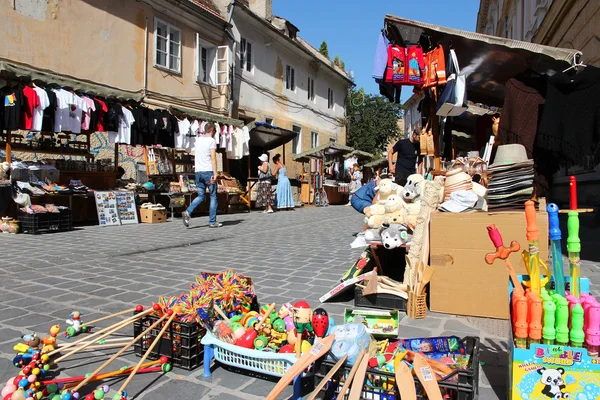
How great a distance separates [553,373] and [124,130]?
10.4 meters

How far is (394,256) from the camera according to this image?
4.78m

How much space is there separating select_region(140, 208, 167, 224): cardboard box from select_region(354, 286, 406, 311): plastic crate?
7820 mm

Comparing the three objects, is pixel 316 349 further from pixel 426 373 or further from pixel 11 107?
pixel 11 107

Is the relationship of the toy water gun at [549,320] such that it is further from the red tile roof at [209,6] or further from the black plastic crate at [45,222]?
the red tile roof at [209,6]

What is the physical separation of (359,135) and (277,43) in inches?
776

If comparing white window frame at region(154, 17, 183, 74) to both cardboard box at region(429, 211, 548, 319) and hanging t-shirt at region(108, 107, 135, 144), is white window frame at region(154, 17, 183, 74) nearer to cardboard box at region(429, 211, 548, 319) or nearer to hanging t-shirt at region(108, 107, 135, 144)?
hanging t-shirt at region(108, 107, 135, 144)

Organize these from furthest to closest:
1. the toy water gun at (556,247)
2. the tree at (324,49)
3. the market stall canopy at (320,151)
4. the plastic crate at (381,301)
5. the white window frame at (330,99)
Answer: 1. the tree at (324,49)
2. the white window frame at (330,99)
3. the market stall canopy at (320,151)
4. the plastic crate at (381,301)
5. the toy water gun at (556,247)

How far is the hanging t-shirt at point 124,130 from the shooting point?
34.0 feet

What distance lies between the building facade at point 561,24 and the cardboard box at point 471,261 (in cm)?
813

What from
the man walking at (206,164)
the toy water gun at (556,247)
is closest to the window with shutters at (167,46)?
the man walking at (206,164)

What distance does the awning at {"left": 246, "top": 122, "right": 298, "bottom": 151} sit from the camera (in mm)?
15992

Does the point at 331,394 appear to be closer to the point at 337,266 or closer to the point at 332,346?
the point at 332,346

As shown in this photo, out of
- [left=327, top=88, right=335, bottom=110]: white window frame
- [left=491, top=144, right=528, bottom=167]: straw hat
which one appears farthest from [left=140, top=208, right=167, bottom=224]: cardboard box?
[left=327, top=88, right=335, bottom=110]: white window frame

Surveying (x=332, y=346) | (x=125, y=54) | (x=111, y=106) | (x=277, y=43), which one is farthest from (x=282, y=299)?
(x=277, y=43)
